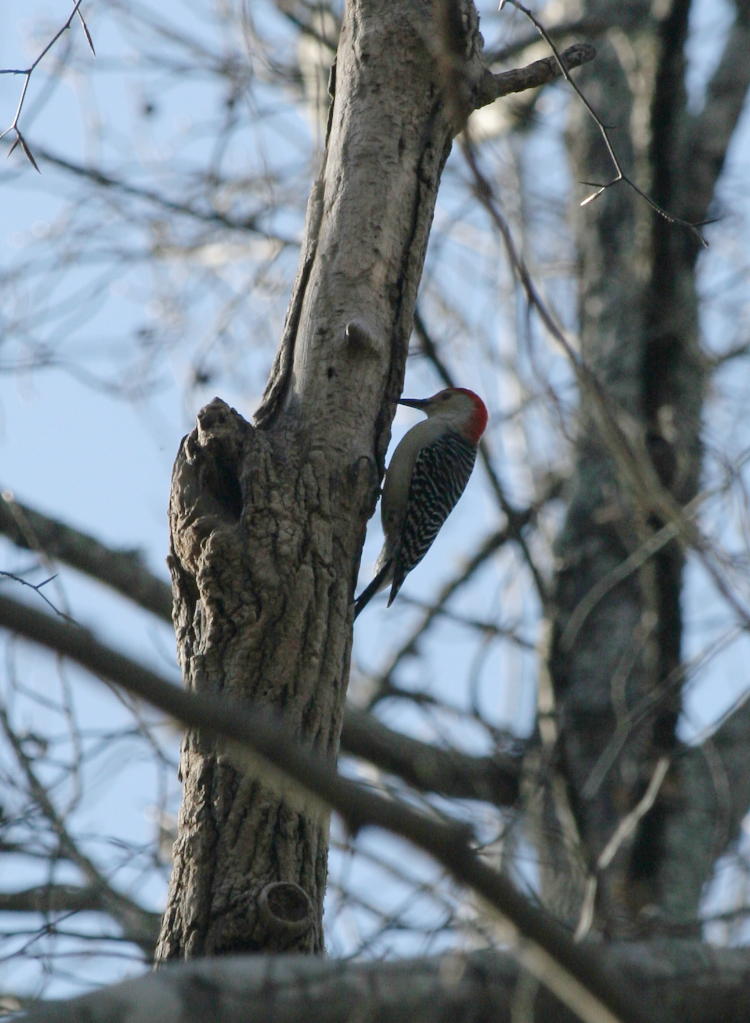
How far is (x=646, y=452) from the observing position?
552 cm

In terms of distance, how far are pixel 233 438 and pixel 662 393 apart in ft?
14.6

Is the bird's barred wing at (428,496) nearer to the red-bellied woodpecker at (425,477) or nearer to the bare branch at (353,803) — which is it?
→ the red-bellied woodpecker at (425,477)

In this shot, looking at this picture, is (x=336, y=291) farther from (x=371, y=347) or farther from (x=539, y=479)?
(x=539, y=479)

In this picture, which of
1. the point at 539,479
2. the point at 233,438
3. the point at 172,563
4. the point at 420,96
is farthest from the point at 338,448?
the point at 539,479

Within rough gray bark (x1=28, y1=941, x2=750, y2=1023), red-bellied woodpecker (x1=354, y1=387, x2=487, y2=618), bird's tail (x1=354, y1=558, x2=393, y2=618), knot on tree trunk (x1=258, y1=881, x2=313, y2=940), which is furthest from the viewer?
red-bellied woodpecker (x1=354, y1=387, x2=487, y2=618)

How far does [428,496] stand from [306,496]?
286 cm

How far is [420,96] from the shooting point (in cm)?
396

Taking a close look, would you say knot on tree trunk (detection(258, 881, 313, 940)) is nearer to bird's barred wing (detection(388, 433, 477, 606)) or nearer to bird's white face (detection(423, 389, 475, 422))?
bird's barred wing (detection(388, 433, 477, 606))

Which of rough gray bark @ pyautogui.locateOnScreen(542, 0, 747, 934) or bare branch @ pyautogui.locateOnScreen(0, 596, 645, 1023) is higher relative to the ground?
rough gray bark @ pyautogui.locateOnScreen(542, 0, 747, 934)

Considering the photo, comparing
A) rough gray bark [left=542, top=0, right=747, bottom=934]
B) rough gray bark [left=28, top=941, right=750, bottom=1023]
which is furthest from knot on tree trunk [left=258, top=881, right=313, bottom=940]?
rough gray bark [left=542, top=0, right=747, bottom=934]

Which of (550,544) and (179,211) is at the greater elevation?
(179,211)

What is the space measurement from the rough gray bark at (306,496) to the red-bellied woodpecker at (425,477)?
187cm

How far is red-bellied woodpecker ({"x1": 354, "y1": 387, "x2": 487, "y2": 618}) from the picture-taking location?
19.9ft

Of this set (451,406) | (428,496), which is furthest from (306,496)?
(451,406)
